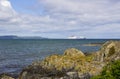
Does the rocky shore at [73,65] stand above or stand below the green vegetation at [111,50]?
below

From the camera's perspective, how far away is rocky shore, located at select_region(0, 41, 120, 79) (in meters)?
30.9

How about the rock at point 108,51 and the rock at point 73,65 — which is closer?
the rock at point 73,65

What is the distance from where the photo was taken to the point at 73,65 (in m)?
32.3

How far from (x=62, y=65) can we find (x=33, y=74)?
127 inches

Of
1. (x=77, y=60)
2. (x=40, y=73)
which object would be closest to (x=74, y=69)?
(x=77, y=60)

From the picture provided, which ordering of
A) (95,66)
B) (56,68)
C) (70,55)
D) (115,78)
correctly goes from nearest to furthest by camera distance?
(115,78) < (95,66) < (56,68) < (70,55)

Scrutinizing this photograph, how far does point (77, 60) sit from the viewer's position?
33.2 meters

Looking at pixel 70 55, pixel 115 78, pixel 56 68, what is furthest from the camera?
pixel 70 55

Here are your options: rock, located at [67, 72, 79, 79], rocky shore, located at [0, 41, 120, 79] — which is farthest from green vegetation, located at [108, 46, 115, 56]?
rock, located at [67, 72, 79, 79]

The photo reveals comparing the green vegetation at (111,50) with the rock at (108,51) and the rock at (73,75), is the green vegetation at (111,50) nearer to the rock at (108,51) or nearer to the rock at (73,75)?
the rock at (108,51)

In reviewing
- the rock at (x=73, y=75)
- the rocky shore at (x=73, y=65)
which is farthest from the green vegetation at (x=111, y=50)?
the rock at (x=73, y=75)

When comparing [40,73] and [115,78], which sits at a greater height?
[115,78]

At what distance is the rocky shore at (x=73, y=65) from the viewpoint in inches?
1215

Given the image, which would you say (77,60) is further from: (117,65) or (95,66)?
(117,65)
